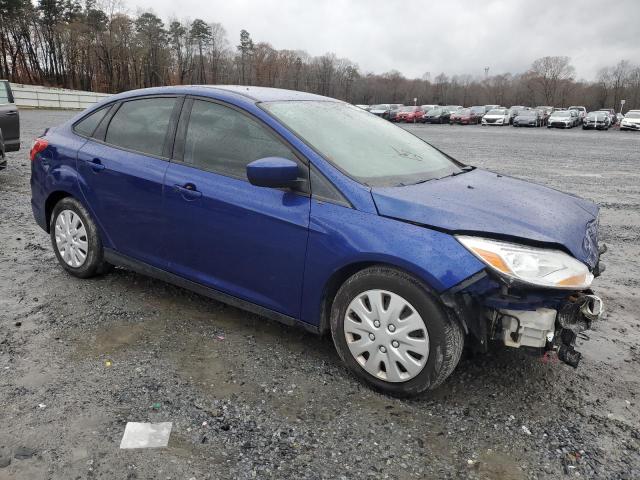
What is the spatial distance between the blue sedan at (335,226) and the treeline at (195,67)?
236ft

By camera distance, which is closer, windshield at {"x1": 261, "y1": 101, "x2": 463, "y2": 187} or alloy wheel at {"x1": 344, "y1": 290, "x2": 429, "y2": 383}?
alloy wheel at {"x1": 344, "y1": 290, "x2": 429, "y2": 383}

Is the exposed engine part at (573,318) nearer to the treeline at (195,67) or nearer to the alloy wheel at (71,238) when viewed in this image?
the alloy wheel at (71,238)

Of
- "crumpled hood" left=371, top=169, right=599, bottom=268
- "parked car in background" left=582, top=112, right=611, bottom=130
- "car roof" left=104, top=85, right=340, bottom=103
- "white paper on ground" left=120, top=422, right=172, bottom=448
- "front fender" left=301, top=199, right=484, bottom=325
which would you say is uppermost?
"car roof" left=104, top=85, right=340, bottom=103

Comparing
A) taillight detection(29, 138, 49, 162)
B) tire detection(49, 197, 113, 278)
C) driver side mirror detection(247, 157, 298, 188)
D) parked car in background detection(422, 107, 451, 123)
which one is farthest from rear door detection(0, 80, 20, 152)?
parked car in background detection(422, 107, 451, 123)

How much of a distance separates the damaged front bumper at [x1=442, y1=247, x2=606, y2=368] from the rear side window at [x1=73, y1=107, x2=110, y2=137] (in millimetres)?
3248

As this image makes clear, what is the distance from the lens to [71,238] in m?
4.52

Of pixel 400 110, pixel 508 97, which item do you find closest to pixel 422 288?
pixel 400 110

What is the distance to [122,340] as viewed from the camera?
3.61 metres

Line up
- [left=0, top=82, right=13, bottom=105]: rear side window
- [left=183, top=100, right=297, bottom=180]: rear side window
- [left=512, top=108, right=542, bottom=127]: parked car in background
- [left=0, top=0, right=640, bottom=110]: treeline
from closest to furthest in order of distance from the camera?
[left=183, top=100, right=297, bottom=180]: rear side window < [left=0, top=82, right=13, bottom=105]: rear side window < [left=512, top=108, right=542, bottom=127]: parked car in background < [left=0, top=0, right=640, bottom=110]: treeline

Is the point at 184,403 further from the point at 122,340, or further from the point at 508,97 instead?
the point at 508,97

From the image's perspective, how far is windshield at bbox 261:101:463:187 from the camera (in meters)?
3.29

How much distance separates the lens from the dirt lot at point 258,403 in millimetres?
2482

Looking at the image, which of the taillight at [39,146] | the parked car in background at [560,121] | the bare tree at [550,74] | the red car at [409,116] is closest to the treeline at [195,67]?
the bare tree at [550,74]

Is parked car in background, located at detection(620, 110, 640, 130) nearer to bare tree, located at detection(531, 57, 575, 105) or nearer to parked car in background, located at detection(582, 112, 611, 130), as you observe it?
parked car in background, located at detection(582, 112, 611, 130)
